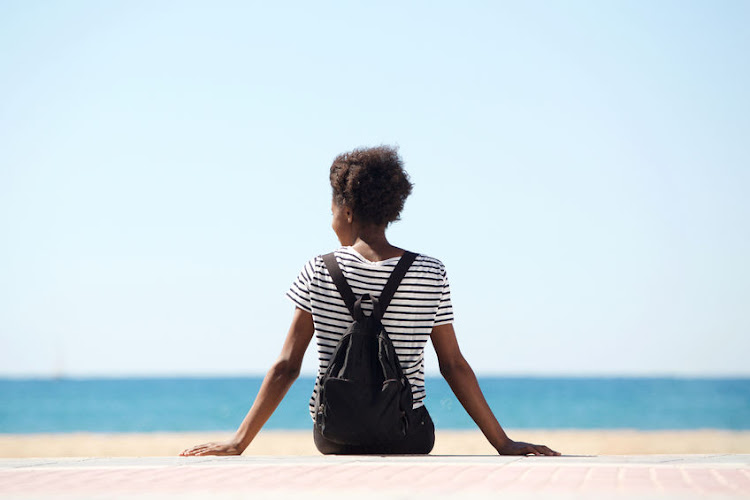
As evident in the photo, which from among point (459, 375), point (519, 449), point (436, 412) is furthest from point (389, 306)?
point (436, 412)

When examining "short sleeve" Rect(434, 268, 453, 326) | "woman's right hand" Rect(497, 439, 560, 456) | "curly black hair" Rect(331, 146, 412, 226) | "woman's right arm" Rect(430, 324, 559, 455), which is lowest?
"woman's right hand" Rect(497, 439, 560, 456)

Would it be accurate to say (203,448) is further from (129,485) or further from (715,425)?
(715,425)

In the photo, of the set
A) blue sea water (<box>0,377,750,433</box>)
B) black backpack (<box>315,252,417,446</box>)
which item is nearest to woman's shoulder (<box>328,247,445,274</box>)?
black backpack (<box>315,252,417,446</box>)

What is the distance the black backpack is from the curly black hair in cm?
41

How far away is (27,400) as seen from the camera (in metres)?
57.3

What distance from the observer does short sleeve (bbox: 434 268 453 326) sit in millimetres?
3730

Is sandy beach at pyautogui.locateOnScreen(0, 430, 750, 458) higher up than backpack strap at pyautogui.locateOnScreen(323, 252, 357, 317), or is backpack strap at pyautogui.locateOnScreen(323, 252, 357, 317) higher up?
A: backpack strap at pyautogui.locateOnScreen(323, 252, 357, 317)

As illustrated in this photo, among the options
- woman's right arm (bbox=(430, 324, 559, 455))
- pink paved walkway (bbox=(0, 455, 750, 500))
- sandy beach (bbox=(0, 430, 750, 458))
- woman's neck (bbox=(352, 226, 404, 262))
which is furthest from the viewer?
sandy beach (bbox=(0, 430, 750, 458))

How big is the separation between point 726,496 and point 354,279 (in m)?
1.53

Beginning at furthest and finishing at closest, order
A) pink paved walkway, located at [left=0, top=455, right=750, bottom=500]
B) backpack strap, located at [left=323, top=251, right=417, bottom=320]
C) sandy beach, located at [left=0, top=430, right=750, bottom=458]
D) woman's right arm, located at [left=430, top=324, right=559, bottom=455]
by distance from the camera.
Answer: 1. sandy beach, located at [left=0, top=430, right=750, bottom=458]
2. woman's right arm, located at [left=430, top=324, right=559, bottom=455]
3. backpack strap, located at [left=323, top=251, right=417, bottom=320]
4. pink paved walkway, located at [left=0, top=455, right=750, bottom=500]

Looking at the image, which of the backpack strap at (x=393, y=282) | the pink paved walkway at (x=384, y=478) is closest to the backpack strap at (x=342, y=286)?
the backpack strap at (x=393, y=282)

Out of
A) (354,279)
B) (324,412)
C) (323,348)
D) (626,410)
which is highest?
(354,279)

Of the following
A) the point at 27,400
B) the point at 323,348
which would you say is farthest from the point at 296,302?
the point at 27,400

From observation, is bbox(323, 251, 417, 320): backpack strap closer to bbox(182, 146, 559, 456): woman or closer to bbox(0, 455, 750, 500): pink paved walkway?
bbox(182, 146, 559, 456): woman
